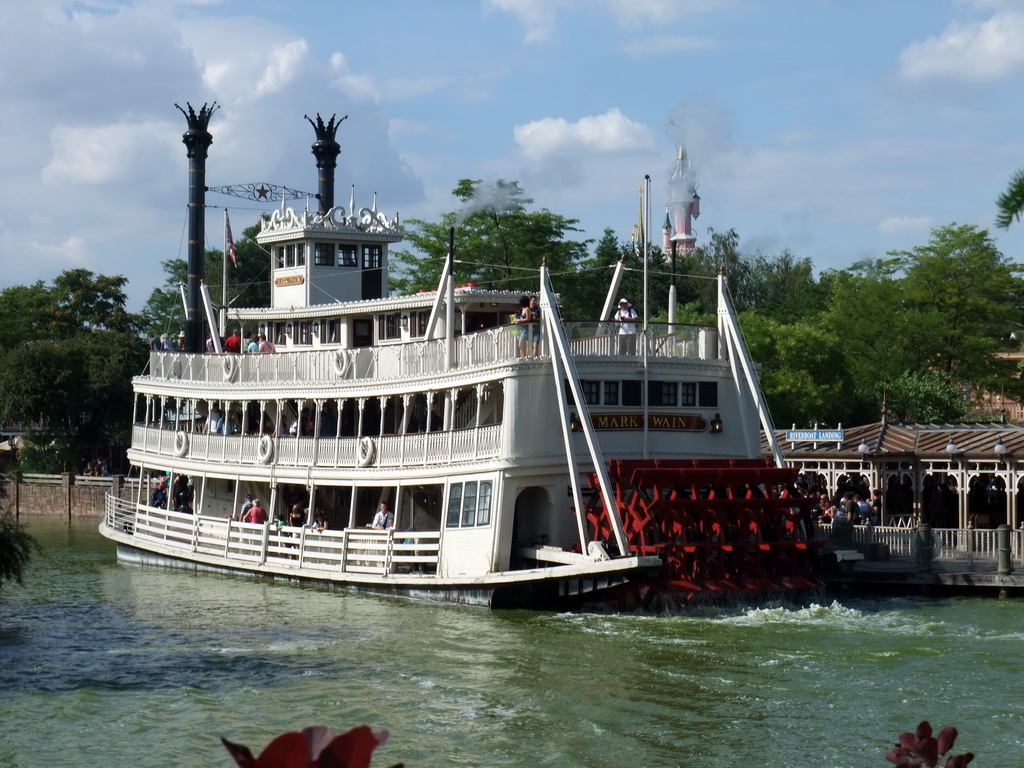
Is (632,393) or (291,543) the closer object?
(632,393)

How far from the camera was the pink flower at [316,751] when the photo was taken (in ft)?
10.9

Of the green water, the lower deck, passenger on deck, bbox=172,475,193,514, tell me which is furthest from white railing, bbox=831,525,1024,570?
passenger on deck, bbox=172,475,193,514

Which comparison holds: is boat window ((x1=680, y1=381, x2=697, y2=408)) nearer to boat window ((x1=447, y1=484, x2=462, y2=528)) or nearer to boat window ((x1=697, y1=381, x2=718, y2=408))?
boat window ((x1=697, y1=381, x2=718, y2=408))

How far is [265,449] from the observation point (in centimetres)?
2759

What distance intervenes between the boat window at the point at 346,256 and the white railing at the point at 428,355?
2.68 meters

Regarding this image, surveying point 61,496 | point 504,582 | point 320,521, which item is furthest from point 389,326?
point 61,496

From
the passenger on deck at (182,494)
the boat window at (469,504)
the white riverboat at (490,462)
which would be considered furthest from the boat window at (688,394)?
the passenger on deck at (182,494)

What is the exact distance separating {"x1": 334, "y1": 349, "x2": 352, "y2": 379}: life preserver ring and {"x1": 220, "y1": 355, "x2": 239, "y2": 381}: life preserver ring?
3.39m

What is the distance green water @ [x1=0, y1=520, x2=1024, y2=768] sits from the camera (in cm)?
1380

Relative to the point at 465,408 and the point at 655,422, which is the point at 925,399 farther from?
the point at 465,408

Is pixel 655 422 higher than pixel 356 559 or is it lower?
higher

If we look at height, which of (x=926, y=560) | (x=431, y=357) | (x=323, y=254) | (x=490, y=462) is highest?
(x=323, y=254)

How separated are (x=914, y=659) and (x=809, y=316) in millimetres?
41733

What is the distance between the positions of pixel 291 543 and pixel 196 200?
68.4 feet
